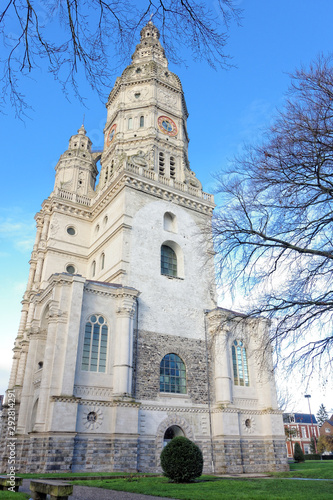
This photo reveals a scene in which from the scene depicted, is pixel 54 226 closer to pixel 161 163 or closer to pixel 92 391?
pixel 161 163

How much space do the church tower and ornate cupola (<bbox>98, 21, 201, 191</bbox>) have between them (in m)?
0.14

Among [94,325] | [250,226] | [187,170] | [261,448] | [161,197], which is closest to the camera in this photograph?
[250,226]

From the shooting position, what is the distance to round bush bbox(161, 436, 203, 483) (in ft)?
52.3

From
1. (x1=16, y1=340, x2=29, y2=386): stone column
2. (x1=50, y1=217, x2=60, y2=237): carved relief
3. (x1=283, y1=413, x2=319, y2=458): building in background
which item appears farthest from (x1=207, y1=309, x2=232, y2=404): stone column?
(x1=283, y1=413, x2=319, y2=458): building in background

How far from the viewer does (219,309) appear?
29.2m

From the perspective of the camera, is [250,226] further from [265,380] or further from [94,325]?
[265,380]

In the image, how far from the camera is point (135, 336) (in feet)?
82.0

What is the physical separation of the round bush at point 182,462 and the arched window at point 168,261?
47.5 feet

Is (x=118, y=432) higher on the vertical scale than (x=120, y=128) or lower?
lower

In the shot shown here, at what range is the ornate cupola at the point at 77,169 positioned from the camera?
126ft

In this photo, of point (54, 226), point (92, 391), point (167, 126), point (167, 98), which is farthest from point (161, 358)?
point (167, 98)

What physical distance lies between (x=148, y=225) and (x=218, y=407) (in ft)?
45.6

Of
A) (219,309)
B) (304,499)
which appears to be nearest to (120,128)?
(219,309)

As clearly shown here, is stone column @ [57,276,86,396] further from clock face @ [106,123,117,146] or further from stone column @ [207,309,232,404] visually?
clock face @ [106,123,117,146]
